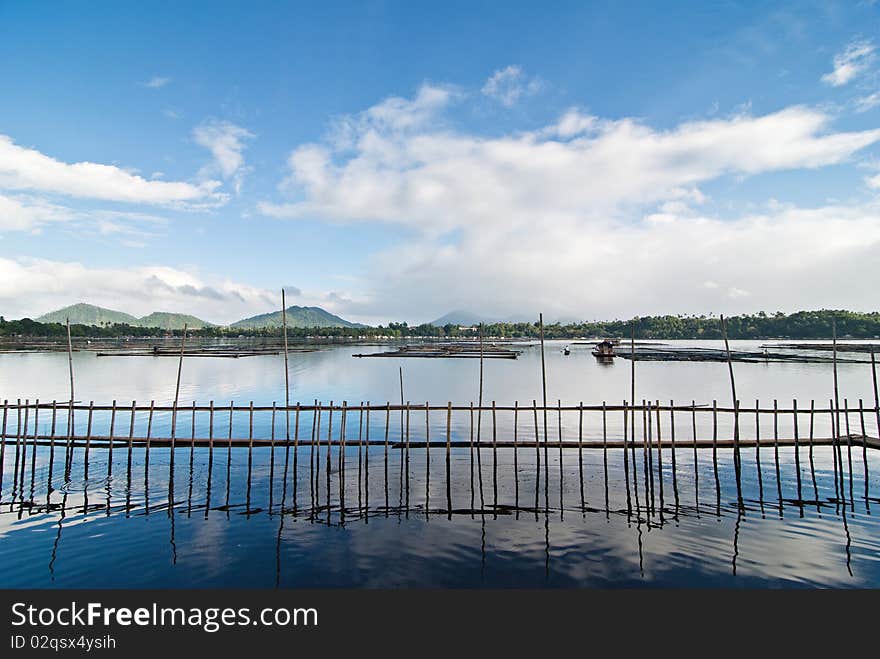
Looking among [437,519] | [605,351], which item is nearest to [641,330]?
[605,351]

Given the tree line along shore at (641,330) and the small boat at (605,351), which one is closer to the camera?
the small boat at (605,351)

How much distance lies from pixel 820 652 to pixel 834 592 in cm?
198

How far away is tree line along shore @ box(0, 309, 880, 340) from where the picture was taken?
13075 cm

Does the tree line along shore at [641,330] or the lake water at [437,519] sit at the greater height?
the tree line along shore at [641,330]

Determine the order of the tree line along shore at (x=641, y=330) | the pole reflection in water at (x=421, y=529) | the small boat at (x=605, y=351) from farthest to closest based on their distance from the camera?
1. the tree line along shore at (x=641, y=330)
2. the small boat at (x=605, y=351)
3. the pole reflection in water at (x=421, y=529)

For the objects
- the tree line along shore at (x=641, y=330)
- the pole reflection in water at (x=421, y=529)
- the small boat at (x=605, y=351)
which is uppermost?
the tree line along shore at (x=641, y=330)

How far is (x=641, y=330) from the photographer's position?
631 feet

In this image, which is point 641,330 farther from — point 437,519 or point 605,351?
point 437,519

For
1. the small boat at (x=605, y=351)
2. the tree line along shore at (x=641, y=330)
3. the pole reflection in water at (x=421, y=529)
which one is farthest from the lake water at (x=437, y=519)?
the tree line along shore at (x=641, y=330)

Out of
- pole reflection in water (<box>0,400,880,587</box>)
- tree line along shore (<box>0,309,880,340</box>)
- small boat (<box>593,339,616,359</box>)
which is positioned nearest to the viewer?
pole reflection in water (<box>0,400,880,587</box>)

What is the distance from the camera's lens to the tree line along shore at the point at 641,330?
429ft

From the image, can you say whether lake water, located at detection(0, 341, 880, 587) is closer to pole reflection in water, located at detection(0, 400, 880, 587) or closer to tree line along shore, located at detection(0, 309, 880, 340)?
pole reflection in water, located at detection(0, 400, 880, 587)

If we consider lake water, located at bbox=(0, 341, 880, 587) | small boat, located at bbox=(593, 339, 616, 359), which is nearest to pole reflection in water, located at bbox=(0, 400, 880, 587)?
lake water, located at bbox=(0, 341, 880, 587)

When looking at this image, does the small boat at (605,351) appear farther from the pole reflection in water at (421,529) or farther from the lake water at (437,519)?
the pole reflection in water at (421,529)
